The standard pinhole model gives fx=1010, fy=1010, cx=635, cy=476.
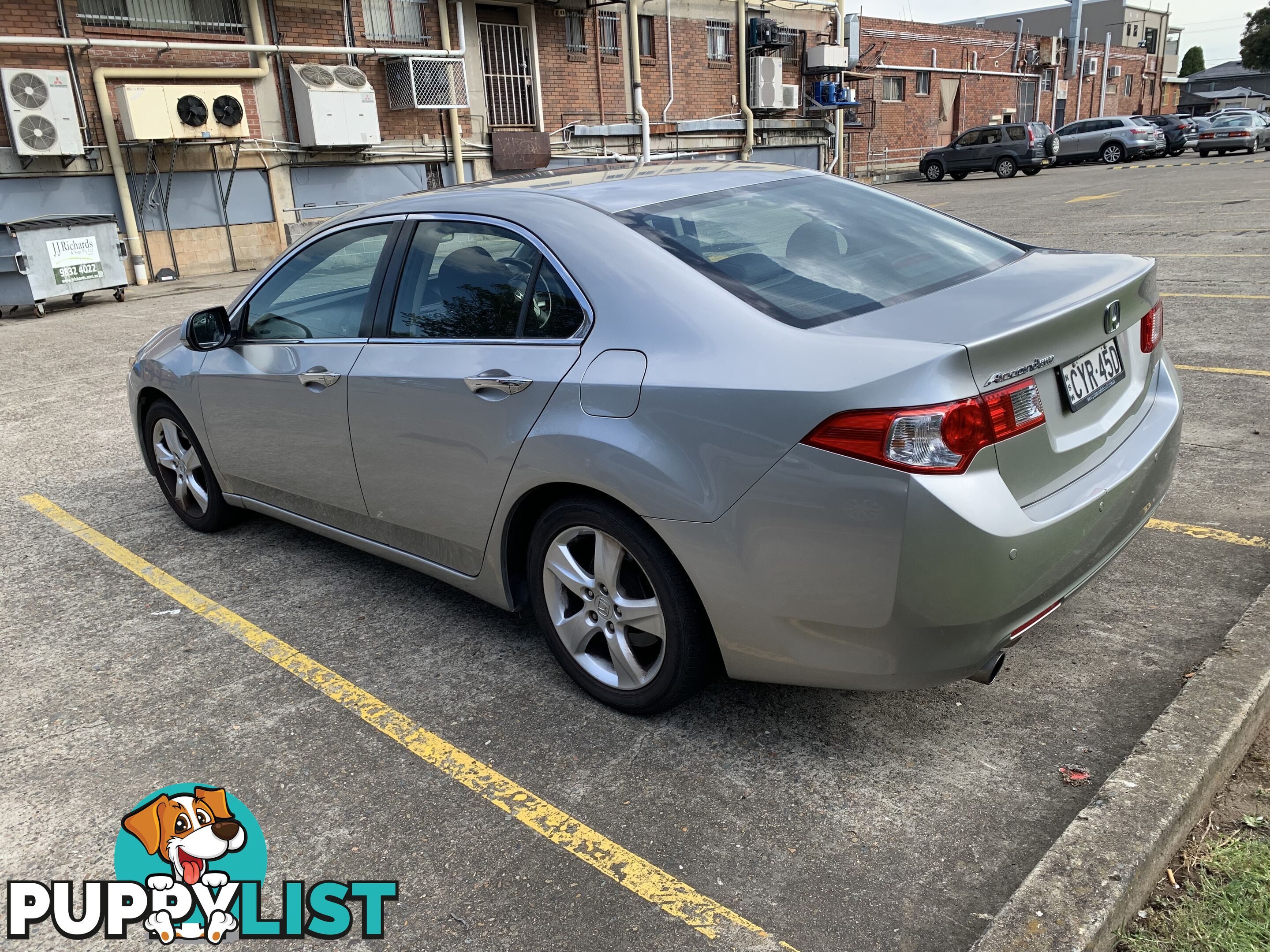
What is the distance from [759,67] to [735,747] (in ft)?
90.3

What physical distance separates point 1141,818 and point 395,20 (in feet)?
69.8

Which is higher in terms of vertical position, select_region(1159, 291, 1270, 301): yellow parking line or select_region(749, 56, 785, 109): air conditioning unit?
select_region(749, 56, 785, 109): air conditioning unit

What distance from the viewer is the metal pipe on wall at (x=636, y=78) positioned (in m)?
23.7

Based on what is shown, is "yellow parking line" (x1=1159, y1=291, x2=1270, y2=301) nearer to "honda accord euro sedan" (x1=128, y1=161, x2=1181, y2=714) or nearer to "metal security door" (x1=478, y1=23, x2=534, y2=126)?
"honda accord euro sedan" (x1=128, y1=161, x2=1181, y2=714)

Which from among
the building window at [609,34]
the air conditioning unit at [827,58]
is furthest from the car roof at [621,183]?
the air conditioning unit at [827,58]

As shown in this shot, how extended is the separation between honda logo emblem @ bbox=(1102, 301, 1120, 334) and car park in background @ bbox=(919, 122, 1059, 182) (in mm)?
31991

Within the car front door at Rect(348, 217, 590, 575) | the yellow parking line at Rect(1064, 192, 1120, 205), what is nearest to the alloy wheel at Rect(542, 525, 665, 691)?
the car front door at Rect(348, 217, 590, 575)

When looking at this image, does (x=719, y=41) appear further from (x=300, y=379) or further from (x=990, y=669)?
(x=990, y=669)

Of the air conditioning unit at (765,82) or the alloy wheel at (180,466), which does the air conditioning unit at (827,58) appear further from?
the alloy wheel at (180,466)

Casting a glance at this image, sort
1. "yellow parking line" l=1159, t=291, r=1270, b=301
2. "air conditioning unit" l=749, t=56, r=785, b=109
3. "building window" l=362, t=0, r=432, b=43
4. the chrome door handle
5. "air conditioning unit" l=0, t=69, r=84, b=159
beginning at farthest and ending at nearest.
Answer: "air conditioning unit" l=749, t=56, r=785, b=109 < "building window" l=362, t=0, r=432, b=43 < "air conditioning unit" l=0, t=69, r=84, b=159 < "yellow parking line" l=1159, t=291, r=1270, b=301 < the chrome door handle

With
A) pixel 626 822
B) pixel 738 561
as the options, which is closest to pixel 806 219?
pixel 738 561

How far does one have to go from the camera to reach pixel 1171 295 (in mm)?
8797

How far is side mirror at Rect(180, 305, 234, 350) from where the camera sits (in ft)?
13.8

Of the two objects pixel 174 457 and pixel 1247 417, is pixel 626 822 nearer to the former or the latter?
pixel 174 457
